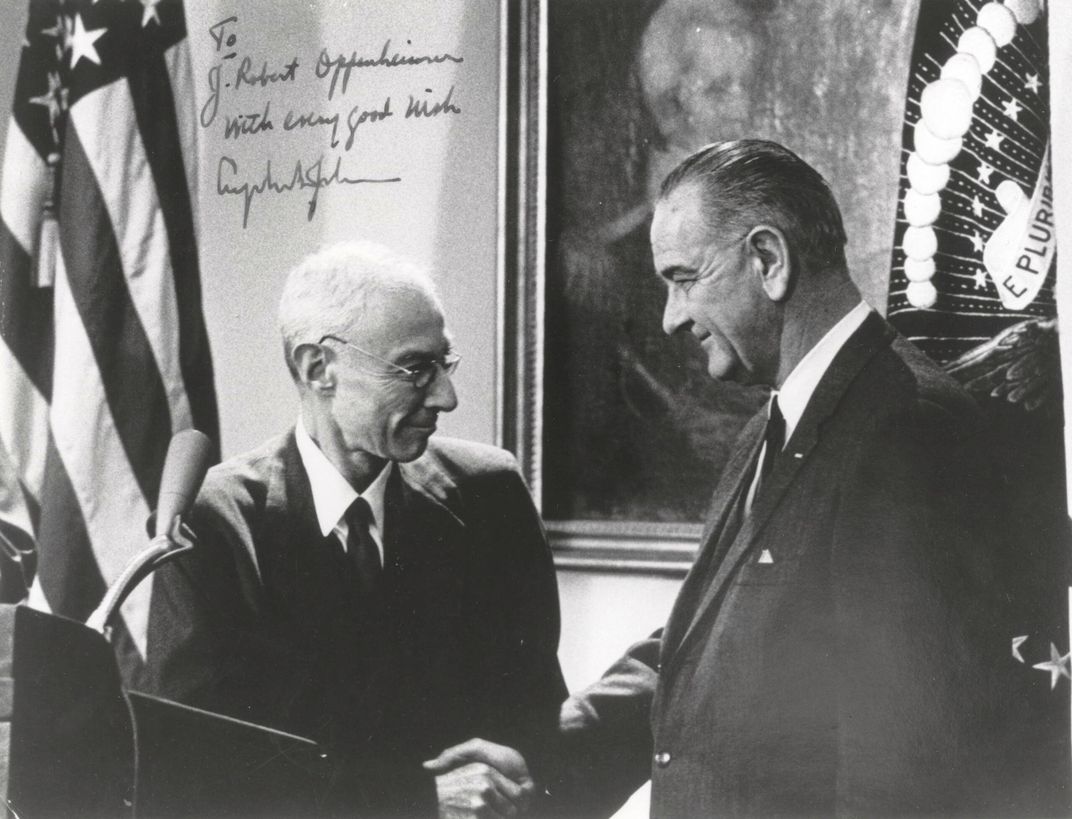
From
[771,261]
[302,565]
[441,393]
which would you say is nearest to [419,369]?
[441,393]

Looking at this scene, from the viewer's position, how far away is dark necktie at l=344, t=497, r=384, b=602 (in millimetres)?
2199

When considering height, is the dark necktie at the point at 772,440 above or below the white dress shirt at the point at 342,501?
above

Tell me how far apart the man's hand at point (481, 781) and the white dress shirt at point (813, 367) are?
0.77 meters

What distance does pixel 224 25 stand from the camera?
2473mm

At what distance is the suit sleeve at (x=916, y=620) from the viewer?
1.82 m

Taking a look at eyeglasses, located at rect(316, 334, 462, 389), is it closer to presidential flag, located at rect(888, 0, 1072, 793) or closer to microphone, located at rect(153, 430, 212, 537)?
microphone, located at rect(153, 430, 212, 537)

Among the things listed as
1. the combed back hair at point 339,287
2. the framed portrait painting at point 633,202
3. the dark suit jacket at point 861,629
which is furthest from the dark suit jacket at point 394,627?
the dark suit jacket at point 861,629

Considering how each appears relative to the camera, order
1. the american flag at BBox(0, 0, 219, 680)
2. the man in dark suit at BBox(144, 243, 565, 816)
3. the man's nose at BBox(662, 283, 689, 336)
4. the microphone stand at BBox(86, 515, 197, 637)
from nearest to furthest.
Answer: the man's nose at BBox(662, 283, 689, 336) → the man in dark suit at BBox(144, 243, 565, 816) → the microphone stand at BBox(86, 515, 197, 637) → the american flag at BBox(0, 0, 219, 680)

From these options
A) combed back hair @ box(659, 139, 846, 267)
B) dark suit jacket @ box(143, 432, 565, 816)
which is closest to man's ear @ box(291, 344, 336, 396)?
dark suit jacket @ box(143, 432, 565, 816)

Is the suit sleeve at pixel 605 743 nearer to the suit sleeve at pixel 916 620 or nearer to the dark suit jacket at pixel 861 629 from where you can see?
the dark suit jacket at pixel 861 629

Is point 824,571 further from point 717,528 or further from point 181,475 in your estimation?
point 181,475

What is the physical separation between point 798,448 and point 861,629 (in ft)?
1.00

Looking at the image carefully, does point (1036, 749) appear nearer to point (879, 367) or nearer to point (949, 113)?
point (879, 367)

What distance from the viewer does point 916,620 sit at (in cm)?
184
